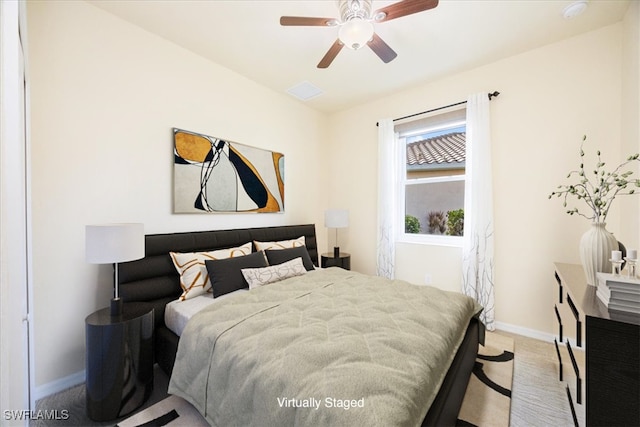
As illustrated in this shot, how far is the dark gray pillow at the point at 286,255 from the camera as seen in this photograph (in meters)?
2.65

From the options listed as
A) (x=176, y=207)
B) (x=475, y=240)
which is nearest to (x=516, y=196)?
(x=475, y=240)

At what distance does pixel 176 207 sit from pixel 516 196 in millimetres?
3475

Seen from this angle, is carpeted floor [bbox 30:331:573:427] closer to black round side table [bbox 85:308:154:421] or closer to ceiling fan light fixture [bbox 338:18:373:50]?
black round side table [bbox 85:308:154:421]

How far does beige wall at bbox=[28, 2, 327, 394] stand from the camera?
1735 millimetres

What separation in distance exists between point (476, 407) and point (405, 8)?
2.64 m

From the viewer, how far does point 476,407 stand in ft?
5.35

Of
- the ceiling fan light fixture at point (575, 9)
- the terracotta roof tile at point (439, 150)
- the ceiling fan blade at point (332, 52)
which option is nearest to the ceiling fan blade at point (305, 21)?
the ceiling fan blade at point (332, 52)

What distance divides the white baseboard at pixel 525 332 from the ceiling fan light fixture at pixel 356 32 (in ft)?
10.2

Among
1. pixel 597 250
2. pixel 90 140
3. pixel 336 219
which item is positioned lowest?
pixel 597 250

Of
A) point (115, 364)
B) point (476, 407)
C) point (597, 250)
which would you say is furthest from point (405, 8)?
point (115, 364)

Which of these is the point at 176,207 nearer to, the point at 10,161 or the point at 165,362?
the point at 165,362

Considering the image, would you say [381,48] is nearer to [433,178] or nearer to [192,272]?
[433,178]

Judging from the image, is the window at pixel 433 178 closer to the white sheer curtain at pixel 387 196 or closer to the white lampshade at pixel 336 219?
the white sheer curtain at pixel 387 196

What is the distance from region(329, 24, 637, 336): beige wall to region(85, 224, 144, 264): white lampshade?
10.3ft
